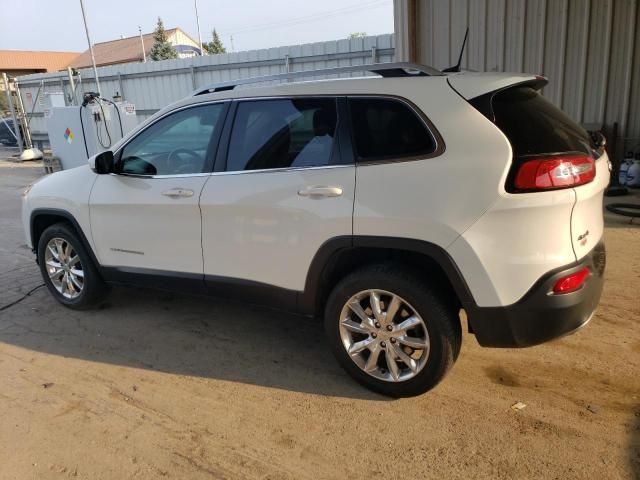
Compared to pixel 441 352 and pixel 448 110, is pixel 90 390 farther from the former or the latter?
pixel 448 110

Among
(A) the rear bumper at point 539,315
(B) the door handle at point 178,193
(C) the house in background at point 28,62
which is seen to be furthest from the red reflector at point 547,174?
(C) the house in background at point 28,62

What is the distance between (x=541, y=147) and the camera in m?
2.64

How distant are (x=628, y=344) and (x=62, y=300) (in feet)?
15.0

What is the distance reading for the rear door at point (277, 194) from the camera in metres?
3.07

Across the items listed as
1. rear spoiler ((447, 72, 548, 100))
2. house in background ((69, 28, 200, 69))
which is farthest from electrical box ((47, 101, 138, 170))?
house in background ((69, 28, 200, 69))

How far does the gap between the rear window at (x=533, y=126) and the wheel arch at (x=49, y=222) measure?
3363mm

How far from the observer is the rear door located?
3.07 m

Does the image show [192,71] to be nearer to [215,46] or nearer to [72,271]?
[72,271]

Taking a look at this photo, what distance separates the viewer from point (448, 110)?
2766 mm

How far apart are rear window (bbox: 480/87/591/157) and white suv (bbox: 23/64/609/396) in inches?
0.4

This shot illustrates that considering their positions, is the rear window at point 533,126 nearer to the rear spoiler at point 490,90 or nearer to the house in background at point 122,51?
the rear spoiler at point 490,90

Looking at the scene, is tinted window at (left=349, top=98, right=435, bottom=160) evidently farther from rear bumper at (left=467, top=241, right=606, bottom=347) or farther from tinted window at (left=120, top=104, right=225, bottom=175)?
tinted window at (left=120, top=104, right=225, bottom=175)

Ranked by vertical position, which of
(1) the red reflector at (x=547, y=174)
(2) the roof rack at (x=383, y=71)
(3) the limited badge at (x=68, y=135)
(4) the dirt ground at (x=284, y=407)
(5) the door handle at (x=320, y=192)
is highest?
(2) the roof rack at (x=383, y=71)

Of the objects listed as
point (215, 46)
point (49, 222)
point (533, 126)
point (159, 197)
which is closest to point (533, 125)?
point (533, 126)
